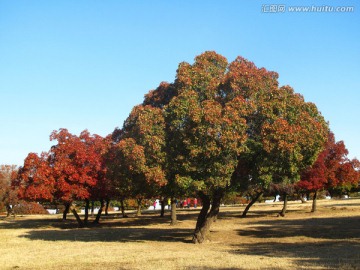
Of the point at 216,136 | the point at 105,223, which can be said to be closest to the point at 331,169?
the point at 105,223

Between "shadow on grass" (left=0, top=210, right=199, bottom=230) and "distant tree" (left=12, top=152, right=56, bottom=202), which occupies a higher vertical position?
"distant tree" (left=12, top=152, right=56, bottom=202)

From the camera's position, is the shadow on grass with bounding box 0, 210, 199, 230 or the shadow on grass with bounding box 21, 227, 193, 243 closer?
the shadow on grass with bounding box 21, 227, 193, 243

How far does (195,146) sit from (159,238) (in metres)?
9.23

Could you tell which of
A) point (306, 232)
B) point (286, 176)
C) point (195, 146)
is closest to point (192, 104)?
point (195, 146)

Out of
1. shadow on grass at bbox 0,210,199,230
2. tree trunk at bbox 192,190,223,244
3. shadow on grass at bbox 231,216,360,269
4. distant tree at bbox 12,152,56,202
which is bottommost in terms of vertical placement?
shadow on grass at bbox 0,210,199,230

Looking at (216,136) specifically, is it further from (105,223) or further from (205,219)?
(105,223)

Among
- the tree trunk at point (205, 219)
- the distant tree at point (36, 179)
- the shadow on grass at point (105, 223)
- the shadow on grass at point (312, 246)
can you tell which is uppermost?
the distant tree at point (36, 179)

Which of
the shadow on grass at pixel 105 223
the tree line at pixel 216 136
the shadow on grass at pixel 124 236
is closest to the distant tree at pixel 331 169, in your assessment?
the shadow on grass at pixel 105 223

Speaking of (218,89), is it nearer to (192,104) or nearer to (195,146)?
(192,104)

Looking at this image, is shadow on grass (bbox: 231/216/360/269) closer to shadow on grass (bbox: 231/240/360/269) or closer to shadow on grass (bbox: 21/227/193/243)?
shadow on grass (bbox: 231/240/360/269)

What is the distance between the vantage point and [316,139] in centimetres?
1969

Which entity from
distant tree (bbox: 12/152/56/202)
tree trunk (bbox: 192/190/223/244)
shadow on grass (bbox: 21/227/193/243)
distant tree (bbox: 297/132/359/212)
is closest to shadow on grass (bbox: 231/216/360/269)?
tree trunk (bbox: 192/190/223/244)

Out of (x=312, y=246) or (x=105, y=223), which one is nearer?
(x=312, y=246)

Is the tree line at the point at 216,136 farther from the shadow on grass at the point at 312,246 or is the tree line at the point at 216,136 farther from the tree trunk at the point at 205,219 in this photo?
the shadow on grass at the point at 312,246
